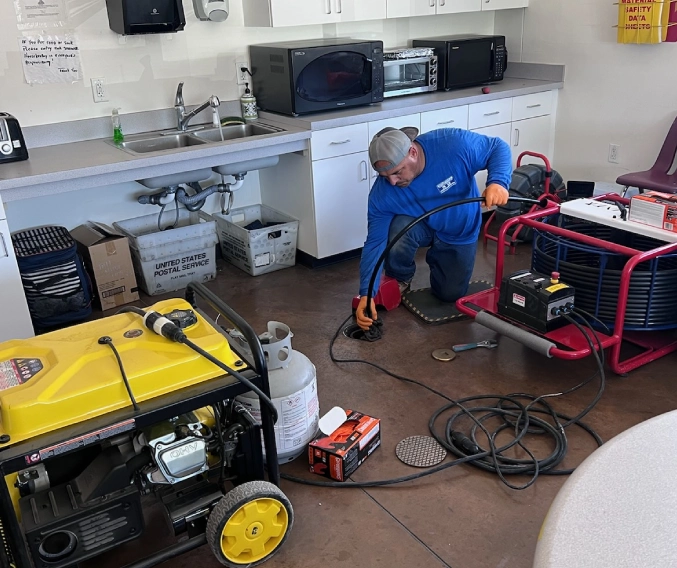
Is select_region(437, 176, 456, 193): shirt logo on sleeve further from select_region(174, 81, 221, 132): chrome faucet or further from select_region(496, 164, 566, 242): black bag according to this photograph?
select_region(174, 81, 221, 132): chrome faucet

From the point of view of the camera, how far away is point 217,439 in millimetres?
1801

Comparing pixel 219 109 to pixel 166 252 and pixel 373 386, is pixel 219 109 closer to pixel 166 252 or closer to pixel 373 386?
pixel 166 252

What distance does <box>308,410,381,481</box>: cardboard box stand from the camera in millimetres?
2146

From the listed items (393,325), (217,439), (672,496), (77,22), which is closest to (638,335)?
(393,325)

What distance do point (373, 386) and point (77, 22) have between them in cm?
235

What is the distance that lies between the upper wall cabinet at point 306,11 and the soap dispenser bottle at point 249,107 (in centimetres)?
40

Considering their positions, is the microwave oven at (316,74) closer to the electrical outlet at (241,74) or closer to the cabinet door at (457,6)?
the electrical outlet at (241,74)

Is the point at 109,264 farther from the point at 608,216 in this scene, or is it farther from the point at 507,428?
the point at 608,216

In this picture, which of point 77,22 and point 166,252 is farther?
point 166,252

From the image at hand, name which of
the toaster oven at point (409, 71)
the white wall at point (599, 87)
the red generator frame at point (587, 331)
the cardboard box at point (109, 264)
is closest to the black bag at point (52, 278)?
the cardboard box at point (109, 264)

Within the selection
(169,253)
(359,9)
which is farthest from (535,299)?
(359,9)

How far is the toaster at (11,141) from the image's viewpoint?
3049 mm

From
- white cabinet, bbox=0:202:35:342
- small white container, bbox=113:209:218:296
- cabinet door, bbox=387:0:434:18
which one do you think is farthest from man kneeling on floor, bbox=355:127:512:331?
white cabinet, bbox=0:202:35:342

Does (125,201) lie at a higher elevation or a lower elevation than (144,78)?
lower
